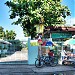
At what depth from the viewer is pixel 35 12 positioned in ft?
92.2

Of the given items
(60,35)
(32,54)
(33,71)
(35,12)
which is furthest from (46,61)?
(35,12)

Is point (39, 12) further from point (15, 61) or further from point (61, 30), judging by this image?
point (15, 61)

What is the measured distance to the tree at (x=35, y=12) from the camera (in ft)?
93.4

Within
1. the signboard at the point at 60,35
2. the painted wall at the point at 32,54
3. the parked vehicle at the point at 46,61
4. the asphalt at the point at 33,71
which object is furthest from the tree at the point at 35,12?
the asphalt at the point at 33,71

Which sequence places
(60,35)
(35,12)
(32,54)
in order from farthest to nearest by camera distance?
(35,12), (60,35), (32,54)

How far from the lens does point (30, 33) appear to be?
1230 inches

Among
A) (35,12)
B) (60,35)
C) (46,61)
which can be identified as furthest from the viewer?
(35,12)

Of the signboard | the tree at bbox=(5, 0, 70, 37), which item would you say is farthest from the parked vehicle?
the tree at bbox=(5, 0, 70, 37)

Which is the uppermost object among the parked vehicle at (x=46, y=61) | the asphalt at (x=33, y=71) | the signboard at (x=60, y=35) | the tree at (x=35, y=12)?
the tree at (x=35, y=12)

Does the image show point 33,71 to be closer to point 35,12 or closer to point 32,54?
point 32,54

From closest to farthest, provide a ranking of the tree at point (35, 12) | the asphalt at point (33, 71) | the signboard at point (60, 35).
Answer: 1. the asphalt at point (33, 71)
2. the signboard at point (60, 35)
3. the tree at point (35, 12)

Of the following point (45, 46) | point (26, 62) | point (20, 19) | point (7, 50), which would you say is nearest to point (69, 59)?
point (45, 46)

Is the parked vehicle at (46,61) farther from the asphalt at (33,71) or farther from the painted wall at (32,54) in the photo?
the asphalt at (33,71)

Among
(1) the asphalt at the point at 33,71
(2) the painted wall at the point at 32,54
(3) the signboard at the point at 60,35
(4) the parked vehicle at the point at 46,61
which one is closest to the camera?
(1) the asphalt at the point at 33,71
